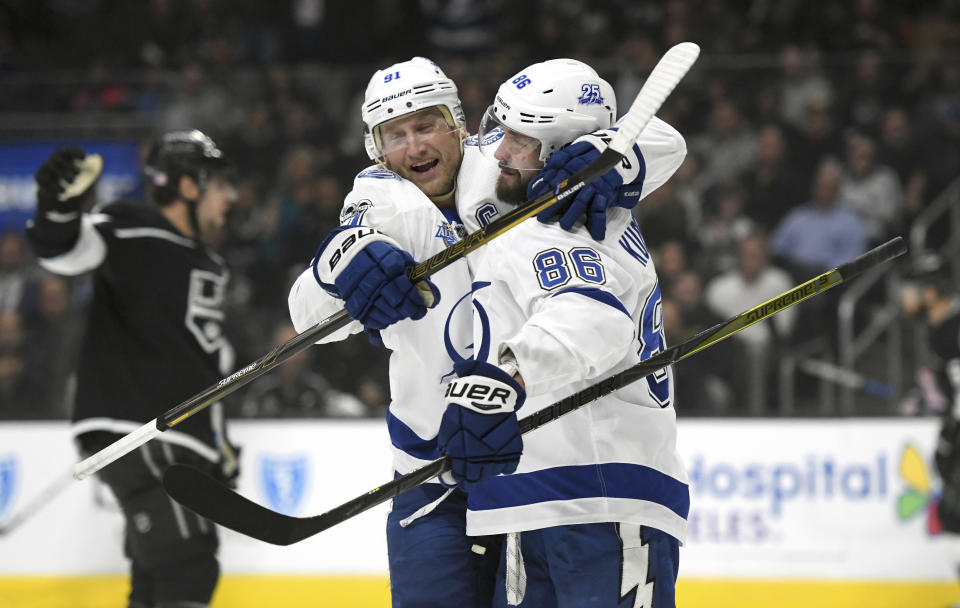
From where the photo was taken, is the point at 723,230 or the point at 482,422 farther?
the point at 723,230

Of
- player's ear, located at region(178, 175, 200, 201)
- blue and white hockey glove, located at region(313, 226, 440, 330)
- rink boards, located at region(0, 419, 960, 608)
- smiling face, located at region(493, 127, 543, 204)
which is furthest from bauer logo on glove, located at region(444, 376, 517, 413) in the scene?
rink boards, located at region(0, 419, 960, 608)

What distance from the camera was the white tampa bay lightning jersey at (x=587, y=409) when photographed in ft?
6.46

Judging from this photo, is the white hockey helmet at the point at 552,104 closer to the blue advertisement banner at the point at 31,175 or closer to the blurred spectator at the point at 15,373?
the blue advertisement banner at the point at 31,175

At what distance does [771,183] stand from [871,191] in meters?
0.48

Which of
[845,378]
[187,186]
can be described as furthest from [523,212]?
[845,378]

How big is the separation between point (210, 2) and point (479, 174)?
657cm

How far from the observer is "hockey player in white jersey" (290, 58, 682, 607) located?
7.68ft

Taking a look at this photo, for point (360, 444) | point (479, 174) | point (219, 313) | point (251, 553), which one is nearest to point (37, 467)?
point (251, 553)

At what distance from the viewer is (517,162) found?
7.39 ft

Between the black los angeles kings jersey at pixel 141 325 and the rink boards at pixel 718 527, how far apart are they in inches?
48.5

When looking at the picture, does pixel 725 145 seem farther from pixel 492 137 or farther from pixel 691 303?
pixel 492 137

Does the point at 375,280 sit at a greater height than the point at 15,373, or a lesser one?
lesser

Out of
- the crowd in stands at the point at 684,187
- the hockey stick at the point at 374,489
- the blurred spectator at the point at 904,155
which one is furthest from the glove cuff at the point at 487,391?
the blurred spectator at the point at 904,155

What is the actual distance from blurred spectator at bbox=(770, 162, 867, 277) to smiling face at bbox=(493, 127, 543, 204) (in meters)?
3.89
